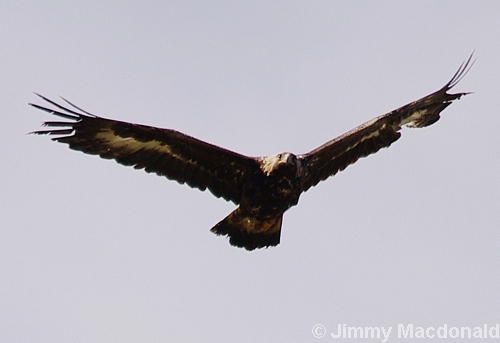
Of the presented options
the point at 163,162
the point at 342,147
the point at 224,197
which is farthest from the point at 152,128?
the point at 342,147

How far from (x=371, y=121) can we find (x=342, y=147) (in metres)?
0.51

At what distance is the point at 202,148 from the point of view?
13.1 m

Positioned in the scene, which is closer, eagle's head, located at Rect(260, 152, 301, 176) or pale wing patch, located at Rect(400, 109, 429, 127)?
eagle's head, located at Rect(260, 152, 301, 176)

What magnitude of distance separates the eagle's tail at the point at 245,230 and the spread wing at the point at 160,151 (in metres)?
0.29

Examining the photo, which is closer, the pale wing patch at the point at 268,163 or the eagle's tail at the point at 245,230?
the pale wing patch at the point at 268,163

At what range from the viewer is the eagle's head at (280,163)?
12.7 metres

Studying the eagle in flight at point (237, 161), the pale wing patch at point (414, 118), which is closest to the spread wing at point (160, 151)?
the eagle in flight at point (237, 161)

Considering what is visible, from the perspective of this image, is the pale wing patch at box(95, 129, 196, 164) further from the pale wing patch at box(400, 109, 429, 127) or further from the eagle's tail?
the pale wing patch at box(400, 109, 429, 127)

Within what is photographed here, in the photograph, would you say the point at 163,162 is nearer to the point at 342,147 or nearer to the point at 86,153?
the point at 86,153

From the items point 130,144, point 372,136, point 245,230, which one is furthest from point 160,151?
point 372,136

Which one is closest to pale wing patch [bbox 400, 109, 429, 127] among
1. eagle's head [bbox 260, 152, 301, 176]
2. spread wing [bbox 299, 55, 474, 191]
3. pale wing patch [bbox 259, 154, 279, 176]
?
spread wing [bbox 299, 55, 474, 191]

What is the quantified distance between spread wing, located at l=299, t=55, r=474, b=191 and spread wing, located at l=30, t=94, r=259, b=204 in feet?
3.27

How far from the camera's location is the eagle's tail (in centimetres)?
1317

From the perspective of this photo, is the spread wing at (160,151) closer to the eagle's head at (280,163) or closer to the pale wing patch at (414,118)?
the eagle's head at (280,163)
